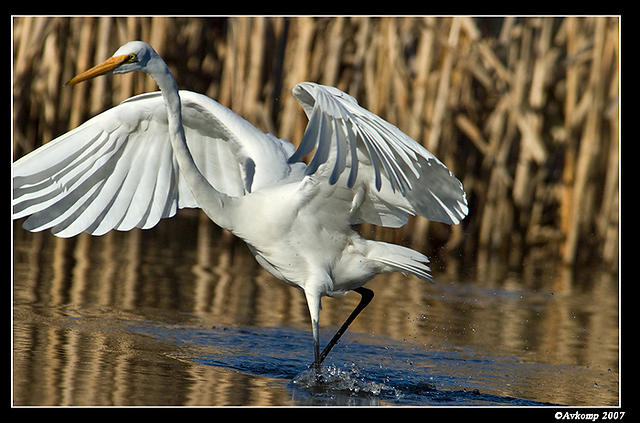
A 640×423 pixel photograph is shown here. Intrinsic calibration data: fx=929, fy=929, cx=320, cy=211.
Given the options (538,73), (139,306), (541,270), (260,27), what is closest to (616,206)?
(541,270)

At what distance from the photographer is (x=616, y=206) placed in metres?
8.00

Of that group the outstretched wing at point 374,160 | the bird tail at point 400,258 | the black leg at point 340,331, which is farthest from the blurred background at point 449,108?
the outstretched wing at point 374,160

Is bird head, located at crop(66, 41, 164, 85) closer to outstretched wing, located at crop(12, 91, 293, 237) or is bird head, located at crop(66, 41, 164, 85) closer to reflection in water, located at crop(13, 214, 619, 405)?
outstretched wing, located at crop(12, 91, 293, 237)

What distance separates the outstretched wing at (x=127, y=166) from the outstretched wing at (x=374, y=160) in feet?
1.99

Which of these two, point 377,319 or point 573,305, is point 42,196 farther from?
point 573,305

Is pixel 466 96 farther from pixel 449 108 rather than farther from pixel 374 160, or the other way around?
pixel 374 160

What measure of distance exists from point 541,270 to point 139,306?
398 centimetres

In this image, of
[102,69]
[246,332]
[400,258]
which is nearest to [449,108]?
[246,332]

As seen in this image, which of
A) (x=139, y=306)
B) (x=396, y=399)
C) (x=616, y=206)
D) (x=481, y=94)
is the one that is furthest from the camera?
(x=481, y=94)

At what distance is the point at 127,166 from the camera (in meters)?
4.90

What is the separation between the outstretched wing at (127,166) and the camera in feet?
15.0

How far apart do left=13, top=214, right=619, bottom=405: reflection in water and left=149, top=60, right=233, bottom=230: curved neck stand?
77cm

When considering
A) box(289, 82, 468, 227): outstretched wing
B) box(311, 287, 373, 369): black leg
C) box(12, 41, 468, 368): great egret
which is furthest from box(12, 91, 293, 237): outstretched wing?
box(311, 287, 373, 369): black leg

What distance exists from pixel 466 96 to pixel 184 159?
5.20 meters
